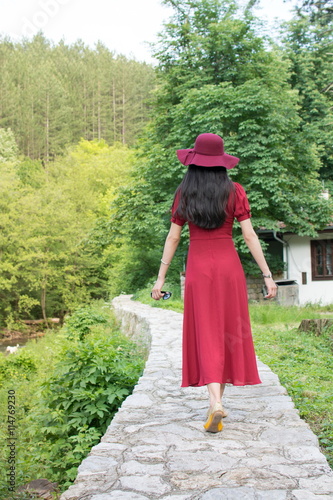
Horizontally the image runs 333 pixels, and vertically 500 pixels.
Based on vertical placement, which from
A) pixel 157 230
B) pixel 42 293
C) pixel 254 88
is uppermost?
pixel 254 88

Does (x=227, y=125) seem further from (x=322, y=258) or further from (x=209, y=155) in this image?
(x=209, y=155)

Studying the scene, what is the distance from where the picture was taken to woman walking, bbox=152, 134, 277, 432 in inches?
149

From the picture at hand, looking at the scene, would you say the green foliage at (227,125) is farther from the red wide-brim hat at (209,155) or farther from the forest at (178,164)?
the red wide-brim hat at (209,155)

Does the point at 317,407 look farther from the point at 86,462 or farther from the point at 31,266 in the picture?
the point at 31,266

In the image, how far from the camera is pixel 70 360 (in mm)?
5449

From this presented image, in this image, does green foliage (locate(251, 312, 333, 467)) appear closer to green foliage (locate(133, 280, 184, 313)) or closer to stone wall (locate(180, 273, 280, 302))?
green foliage (locate(133, 280, 184, 313))

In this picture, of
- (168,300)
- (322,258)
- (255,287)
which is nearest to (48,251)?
(255,287)

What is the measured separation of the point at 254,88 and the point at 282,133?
2.29m

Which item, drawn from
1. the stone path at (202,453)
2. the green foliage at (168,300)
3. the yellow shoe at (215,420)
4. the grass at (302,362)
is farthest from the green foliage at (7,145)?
the yellow shoe at (215,420)

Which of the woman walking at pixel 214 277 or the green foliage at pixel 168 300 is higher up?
the woman walking at pixel 214 277

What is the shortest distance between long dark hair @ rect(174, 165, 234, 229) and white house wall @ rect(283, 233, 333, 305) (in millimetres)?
15830

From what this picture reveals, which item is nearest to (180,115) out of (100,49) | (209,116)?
(209,116)

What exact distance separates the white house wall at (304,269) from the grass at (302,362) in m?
7.37

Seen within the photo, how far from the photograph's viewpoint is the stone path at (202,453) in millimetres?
2684
